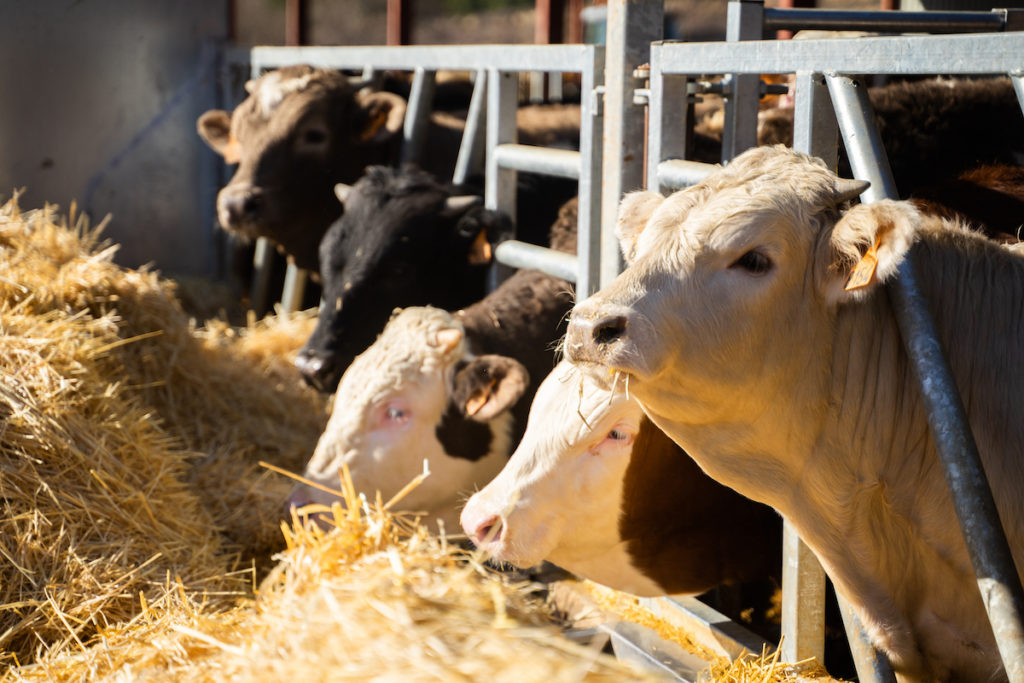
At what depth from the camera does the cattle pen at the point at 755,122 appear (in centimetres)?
228

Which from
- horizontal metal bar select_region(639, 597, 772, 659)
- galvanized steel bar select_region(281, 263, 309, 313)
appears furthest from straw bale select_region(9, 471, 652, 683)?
galvanized steel bar select_region(281, 263, 309, 313)

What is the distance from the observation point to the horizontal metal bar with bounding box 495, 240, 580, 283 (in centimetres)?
429

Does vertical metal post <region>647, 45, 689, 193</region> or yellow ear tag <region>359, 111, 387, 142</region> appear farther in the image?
yellow ear tag <region>359, 111, 387, 142</region>

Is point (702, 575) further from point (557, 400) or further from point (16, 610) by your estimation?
point (16, 610)

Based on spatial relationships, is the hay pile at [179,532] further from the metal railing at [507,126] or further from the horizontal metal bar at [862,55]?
the horizontal metal bar at [862,55]

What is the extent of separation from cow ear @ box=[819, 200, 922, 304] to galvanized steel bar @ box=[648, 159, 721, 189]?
83cm

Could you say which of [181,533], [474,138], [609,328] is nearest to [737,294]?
[609,328]

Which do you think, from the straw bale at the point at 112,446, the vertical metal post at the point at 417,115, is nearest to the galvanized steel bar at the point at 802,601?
the straw bale at the point at 112,446

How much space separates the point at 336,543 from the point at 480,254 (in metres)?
2.70

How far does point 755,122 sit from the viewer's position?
141 inches

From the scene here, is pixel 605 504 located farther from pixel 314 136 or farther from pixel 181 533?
pixel 314 136

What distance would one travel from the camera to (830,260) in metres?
2.42

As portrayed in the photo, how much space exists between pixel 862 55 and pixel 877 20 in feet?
2.67

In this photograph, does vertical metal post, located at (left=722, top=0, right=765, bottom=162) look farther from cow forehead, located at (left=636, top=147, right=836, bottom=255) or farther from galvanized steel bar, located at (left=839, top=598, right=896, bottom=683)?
galvanized steel bar, located at (left=839, top=598, right=896, bottom=683)
